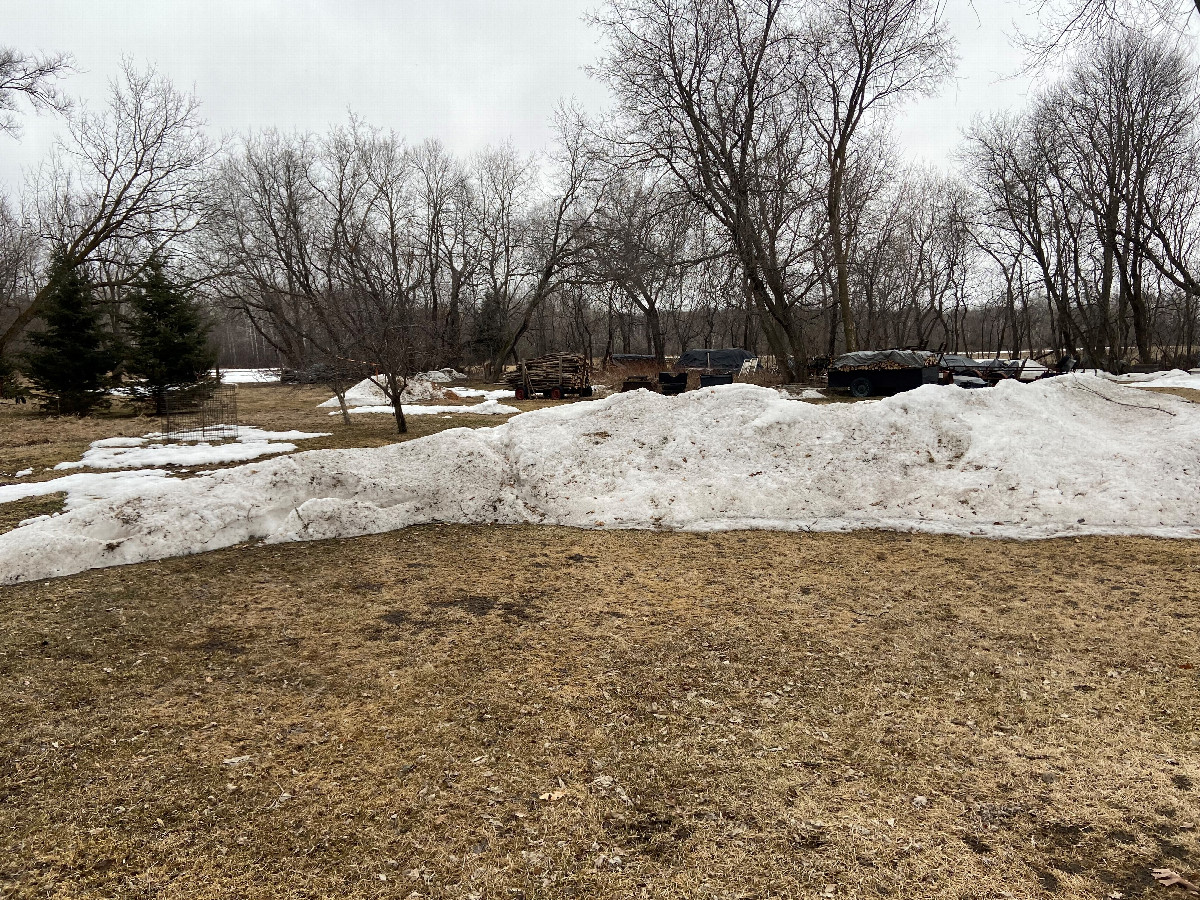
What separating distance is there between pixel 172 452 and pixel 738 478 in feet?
30.1

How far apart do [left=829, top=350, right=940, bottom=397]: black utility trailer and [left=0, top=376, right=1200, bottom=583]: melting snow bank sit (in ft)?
33.2

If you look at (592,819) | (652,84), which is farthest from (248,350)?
(592,819)

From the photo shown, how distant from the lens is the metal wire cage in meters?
13.2

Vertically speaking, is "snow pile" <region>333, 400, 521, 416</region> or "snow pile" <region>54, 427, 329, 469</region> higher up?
"snow pile" <region>333, 400, 521, 416</region>

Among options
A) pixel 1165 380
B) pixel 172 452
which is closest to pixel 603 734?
pixel 172 452

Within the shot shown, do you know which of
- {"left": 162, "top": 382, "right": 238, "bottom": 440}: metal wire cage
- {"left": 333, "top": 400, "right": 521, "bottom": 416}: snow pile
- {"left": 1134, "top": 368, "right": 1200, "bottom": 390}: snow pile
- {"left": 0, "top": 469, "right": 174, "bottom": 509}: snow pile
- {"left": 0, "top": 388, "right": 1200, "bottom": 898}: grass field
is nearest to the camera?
{"left": 0, "top": 388, "right": 1200, "bottom": 898}: grass field

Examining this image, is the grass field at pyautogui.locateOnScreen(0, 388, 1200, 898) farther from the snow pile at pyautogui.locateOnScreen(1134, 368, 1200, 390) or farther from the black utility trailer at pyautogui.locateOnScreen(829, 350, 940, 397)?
the snow pile at pyautogui.locateOnScreen(1134, 368, 1200, 390)

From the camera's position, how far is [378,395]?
2155 cm

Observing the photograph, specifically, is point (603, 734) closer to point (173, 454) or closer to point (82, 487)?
point (82, 487)

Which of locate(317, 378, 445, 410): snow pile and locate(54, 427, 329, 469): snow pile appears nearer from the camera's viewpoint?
locate(54, 427, 329, 469): snow pile

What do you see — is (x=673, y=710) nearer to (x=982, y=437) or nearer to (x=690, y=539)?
(x=690, y=539)

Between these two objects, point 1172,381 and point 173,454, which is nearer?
point 173,454

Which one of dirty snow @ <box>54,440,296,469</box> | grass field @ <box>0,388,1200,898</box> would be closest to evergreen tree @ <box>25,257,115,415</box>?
dirty snow @ <box>54,440,296,469</box>

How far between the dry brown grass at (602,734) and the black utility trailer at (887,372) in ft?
47.6
